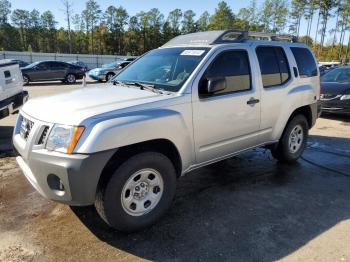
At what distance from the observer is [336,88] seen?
10.1 meters

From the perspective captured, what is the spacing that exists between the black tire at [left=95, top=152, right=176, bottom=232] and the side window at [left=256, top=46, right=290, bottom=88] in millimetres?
2094

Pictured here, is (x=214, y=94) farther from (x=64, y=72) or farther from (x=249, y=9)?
(x=249, y=9)

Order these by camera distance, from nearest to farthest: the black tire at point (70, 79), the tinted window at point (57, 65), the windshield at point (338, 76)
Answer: the windshield at point (338, 76)
the tinted window at point (57, 65)
the black tire at point (70, 79)

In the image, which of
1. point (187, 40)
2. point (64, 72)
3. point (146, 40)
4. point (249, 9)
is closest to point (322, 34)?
point (249, 9)

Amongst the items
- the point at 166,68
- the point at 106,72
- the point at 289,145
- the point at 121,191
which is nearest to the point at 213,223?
the point at 121,191

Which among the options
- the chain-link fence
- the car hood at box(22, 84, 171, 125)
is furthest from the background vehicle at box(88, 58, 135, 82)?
the chain-link fence

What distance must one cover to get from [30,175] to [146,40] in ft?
264

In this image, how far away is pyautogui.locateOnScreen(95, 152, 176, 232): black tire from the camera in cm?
335

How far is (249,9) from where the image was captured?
68.1 m

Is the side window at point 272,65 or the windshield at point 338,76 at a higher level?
the side window at point 272,65

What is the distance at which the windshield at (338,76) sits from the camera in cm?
1089

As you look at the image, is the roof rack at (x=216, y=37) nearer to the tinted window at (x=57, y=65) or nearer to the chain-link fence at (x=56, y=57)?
the tinted window at (x=57, y=65)

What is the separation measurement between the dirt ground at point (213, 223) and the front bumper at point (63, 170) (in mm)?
559

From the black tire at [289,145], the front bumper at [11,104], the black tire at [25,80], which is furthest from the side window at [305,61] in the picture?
the black tire at [25,80]
